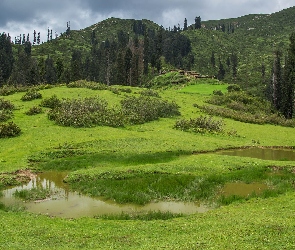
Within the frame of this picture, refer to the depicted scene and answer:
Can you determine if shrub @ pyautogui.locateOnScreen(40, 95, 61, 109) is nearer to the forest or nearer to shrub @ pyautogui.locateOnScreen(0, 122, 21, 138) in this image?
shrub @ pyautogui.locateOnScreen(0, 122, 21, 138)

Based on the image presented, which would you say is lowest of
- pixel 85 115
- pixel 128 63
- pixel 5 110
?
pixel 85 115

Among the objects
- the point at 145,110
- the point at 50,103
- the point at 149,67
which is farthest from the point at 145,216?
the point at 149,67

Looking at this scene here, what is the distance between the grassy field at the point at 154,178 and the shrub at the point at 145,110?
5.63 feet

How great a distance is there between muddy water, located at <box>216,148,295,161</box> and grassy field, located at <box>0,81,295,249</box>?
150 centimetres

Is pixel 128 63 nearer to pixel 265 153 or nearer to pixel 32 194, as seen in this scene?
pixel 265 153

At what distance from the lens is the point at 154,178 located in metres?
27.0

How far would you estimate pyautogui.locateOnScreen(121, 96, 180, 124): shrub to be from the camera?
4996 centimetres

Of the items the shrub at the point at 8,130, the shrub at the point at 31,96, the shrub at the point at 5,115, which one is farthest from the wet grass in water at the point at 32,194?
the shrub at the point at 31,96

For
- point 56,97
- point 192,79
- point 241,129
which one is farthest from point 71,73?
point 241,129

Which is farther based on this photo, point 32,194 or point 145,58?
point 145,58

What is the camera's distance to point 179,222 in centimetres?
1792

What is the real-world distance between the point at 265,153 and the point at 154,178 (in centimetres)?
1775

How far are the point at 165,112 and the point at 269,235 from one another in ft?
138

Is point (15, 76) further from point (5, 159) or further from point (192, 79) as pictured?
point (5, 159)
